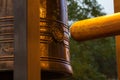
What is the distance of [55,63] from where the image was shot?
1.32m

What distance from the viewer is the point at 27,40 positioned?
3.06 feet

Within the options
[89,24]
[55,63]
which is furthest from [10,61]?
[89,24]

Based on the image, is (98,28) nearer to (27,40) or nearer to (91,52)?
(27,40)

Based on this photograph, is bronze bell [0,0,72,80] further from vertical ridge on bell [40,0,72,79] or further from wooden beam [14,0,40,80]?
wooden beam [14,0,40,80]

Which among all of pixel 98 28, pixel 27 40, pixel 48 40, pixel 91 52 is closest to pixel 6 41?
pixel 48 40

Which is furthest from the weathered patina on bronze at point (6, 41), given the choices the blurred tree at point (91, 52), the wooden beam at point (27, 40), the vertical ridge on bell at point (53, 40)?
the blurred tree at point (91, 52)

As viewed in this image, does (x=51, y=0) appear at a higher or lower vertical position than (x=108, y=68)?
higher

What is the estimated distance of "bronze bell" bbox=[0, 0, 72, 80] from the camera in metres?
1.29

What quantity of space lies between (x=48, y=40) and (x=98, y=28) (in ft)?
2.15

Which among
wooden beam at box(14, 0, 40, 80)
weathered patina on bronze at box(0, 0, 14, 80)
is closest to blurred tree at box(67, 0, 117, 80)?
weathered patina on bronze at box(0, 0, 14, 80)

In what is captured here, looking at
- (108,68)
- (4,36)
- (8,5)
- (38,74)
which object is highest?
(8,5)

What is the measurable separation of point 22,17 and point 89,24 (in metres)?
0.26

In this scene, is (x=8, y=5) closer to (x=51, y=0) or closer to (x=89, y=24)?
(x=51, y=0)

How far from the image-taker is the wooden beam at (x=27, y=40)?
3.02 feet
